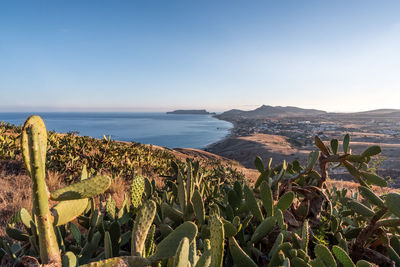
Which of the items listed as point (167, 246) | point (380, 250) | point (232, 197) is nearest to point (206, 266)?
point (167, 246)

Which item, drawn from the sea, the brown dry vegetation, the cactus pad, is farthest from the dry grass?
the sea

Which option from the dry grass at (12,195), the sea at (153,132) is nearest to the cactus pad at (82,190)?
the dry grass at (12,195)

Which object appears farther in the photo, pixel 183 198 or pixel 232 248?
pixel 183 198

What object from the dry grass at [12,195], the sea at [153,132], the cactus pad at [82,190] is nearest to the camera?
the cactus pad at [82,190]

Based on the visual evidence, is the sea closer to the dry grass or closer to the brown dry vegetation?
the brown dry vegetation

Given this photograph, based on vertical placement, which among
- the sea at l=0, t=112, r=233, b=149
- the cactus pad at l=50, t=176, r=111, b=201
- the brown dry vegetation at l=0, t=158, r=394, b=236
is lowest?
the sea at l=0, t=112, r=233, b=149

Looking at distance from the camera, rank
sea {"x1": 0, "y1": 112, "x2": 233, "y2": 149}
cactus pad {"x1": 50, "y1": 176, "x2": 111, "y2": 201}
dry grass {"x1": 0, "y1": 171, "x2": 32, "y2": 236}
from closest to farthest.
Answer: cactus pad {"x1": 50, "y1": 176, "x2": 111, "y2": 201} → dry grass {"x1": 0, "y1": 171, "x2": 32, "y2": 236} → sea {"x1": 0, "y1": 112, "x2": 233, "y2": 149}

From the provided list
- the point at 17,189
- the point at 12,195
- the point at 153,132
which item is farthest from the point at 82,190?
the point at 153,132

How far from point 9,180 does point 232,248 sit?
15.5 ft

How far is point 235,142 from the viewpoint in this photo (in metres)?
45.2

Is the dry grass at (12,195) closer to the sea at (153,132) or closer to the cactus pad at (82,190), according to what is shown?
the cactus pad at (82,190)

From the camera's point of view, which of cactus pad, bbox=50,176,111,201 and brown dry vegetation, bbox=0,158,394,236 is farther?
brown dry vegetation, bbox=0,158,394,236

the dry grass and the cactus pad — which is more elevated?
the cactus pad

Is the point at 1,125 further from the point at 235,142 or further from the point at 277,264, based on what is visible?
the point at 235,142
